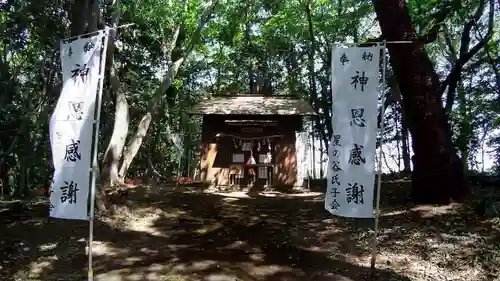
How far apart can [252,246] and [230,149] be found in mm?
7227

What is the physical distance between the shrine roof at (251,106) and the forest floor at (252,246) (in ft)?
16.8

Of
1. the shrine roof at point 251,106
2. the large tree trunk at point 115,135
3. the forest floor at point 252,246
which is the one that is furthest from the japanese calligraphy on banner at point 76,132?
the shrine roof at point 251,106

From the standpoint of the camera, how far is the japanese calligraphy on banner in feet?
17.3

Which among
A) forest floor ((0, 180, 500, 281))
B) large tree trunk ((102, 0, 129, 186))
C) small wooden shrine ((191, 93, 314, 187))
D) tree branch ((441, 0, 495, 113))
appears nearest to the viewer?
forest floor ((0, 180, 500, 281))

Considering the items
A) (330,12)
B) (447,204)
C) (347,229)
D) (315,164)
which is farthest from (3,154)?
(315,164)

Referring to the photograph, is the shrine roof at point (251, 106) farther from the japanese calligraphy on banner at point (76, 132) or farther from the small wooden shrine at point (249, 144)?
the japanese calligraphy on banner at point (76, 132)

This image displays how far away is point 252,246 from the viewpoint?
22.7ft

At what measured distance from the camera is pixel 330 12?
17.7 m

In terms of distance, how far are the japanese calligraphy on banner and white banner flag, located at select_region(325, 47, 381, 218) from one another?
3074mm

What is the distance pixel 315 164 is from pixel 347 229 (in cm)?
1692

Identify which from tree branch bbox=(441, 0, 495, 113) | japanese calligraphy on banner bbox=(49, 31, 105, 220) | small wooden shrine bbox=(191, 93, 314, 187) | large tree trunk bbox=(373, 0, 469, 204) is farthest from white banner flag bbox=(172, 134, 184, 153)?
japanese calligraphy on banner bbox=(49, 31, 105, 220)

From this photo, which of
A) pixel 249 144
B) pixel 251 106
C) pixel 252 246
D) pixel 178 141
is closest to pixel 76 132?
pixel 252 246

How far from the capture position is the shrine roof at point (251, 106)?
45.1 ft

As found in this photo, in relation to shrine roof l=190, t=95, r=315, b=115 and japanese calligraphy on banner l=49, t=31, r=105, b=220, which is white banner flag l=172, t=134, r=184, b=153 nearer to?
shrine roof l=190, t=95, r=315, b=115
